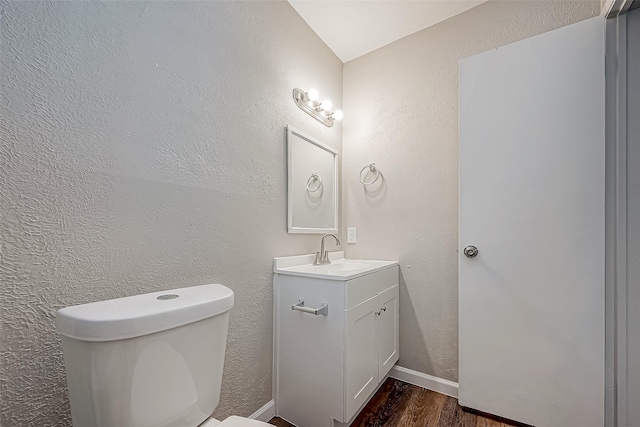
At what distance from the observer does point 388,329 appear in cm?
166

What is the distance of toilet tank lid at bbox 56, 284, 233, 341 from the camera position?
2.08 ft

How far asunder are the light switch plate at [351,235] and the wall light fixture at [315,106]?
0.76 metres

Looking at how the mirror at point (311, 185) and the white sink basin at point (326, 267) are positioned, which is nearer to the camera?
the white sink basin at point (326, 267)

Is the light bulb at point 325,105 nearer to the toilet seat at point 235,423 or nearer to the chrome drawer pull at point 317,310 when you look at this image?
the chrome drawer pull at point 317,310

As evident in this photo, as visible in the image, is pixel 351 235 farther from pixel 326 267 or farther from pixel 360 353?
pixel 360 353

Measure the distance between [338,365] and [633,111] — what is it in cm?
169

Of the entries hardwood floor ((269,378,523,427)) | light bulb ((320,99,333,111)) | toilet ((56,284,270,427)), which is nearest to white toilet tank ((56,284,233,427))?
toilet ((56,284,270,427))

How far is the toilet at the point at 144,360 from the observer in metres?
0.64

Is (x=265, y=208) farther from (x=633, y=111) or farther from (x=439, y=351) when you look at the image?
(x=633, y=111)

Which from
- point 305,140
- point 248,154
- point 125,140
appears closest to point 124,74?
point 125,140

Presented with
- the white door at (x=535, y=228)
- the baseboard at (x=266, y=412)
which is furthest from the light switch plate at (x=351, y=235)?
the baseboard at (x=266, y=412)

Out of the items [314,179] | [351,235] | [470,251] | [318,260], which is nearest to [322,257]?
[318,260]

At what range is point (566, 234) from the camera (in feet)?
4.23

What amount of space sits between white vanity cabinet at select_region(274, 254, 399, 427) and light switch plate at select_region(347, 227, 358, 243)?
50cm
